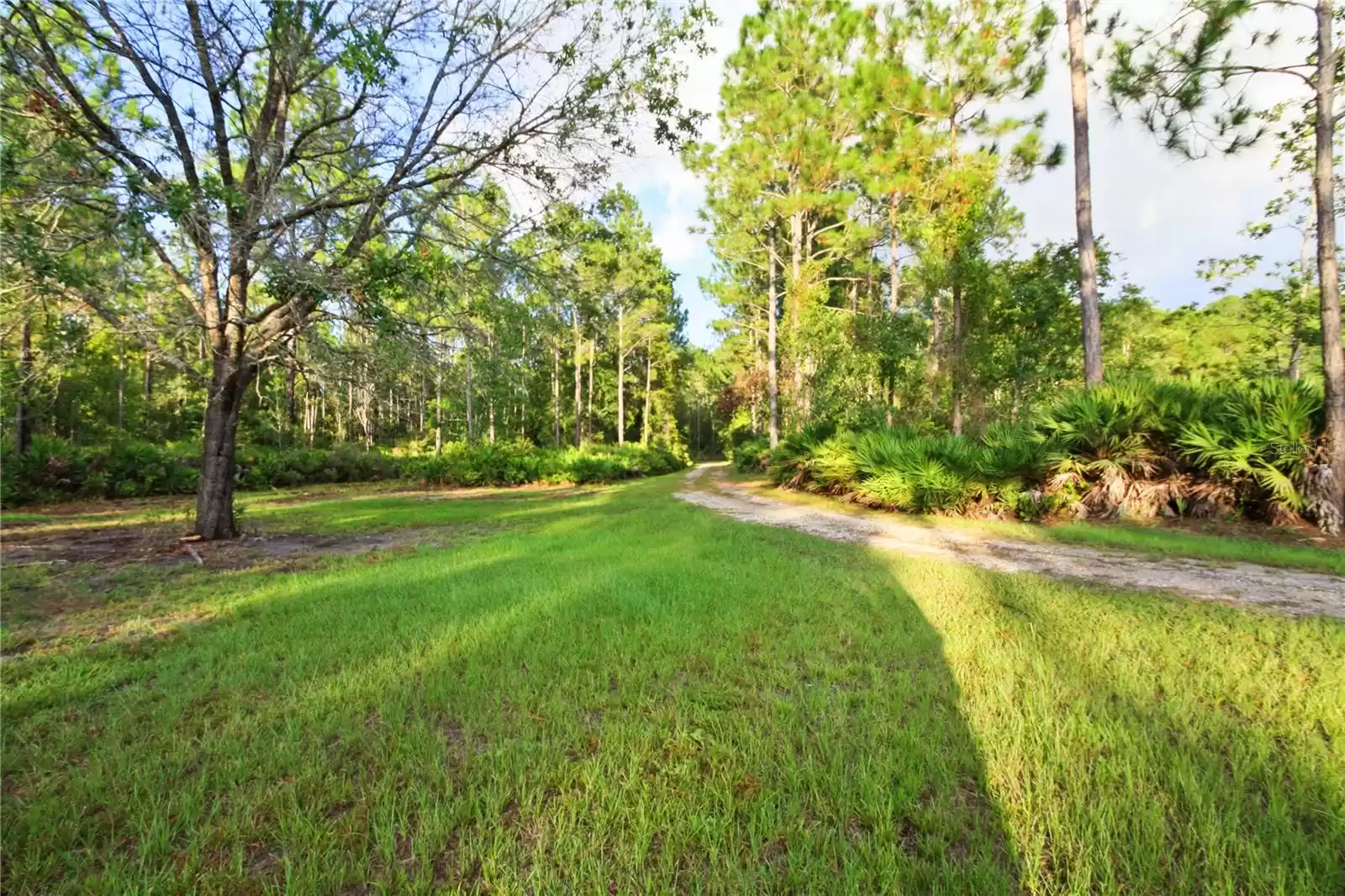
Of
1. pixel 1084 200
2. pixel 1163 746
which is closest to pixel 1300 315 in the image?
pixel 1084 200

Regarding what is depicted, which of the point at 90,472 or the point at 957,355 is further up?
the point at 957,355

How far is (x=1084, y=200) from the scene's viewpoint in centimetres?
1176

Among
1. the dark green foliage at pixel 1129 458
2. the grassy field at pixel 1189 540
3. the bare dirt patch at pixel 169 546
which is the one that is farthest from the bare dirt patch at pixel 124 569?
the dark green foliage at pixel 1129 458

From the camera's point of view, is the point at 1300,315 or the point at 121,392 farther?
the point at 121,392

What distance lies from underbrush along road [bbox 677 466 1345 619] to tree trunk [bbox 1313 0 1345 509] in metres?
4.18

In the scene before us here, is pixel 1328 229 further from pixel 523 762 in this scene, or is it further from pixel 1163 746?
pixel 523 762

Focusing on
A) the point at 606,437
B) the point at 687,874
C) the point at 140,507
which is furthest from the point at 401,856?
the point at 606,437

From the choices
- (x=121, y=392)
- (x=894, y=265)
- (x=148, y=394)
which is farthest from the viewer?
(x=148, y=394)

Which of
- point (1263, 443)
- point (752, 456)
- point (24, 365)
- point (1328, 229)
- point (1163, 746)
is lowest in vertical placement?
point (1163, 746)

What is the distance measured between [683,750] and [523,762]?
25.4 inches

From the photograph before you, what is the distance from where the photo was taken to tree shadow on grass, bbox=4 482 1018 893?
5.22 ft

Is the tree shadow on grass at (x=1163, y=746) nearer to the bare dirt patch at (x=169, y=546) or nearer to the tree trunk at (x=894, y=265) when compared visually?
the bare dirt patch at (x=169, y=546)

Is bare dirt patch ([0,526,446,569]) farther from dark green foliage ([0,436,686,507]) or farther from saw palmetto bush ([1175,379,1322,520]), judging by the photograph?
saw palmetto bush ([1175,379,1322,520])

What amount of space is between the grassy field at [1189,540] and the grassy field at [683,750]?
9.70 feet
